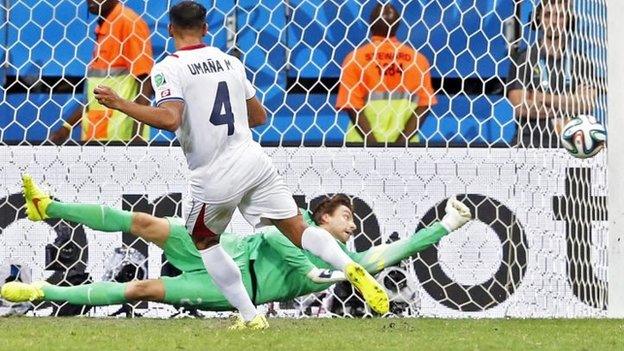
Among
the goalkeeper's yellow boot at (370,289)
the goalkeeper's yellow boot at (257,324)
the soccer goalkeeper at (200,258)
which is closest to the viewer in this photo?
the goalkeeper's yellow boot at (370,289)

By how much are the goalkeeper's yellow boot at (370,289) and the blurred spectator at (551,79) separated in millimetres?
2350

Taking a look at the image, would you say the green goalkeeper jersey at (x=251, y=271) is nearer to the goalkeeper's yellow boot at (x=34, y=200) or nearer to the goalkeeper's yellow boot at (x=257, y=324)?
the goalkeeper's yellow boot at (x=34, y=200)

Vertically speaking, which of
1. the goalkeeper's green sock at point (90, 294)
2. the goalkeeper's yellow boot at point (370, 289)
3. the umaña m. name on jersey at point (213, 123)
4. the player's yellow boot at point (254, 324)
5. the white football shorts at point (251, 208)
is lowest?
the goalkeeper's green sock at point (90, 294)

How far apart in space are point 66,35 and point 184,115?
125 inches

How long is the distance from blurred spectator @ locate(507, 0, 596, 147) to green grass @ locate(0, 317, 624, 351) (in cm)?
132

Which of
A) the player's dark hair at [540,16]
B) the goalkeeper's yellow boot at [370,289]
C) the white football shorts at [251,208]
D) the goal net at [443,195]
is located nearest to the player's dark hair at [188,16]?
the white football shorts at [251,208]

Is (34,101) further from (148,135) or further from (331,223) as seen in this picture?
(331,223)

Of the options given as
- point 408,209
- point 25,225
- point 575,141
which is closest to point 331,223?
point 408,209

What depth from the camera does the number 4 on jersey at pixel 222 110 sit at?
5.69 meters

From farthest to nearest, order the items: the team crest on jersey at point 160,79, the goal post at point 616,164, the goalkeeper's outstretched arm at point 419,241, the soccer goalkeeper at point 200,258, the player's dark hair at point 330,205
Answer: the goal post at point 616,164 < the player's dark hair at point 330,205 < the goalkeeper's outstretched arm at point 419,241 < the soccer goalkeeper at point 200,258 < the team crest on jersey at point 160,79

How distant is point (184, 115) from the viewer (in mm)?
5691

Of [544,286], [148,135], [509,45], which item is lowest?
[544,286]

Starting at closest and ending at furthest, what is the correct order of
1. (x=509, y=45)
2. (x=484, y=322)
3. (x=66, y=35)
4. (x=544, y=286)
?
(x=484, y=322) → (x=544, y=286) → (x=509, y=45) → (x=66, y=35)

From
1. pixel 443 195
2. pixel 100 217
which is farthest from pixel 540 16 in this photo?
pixel 100 217
